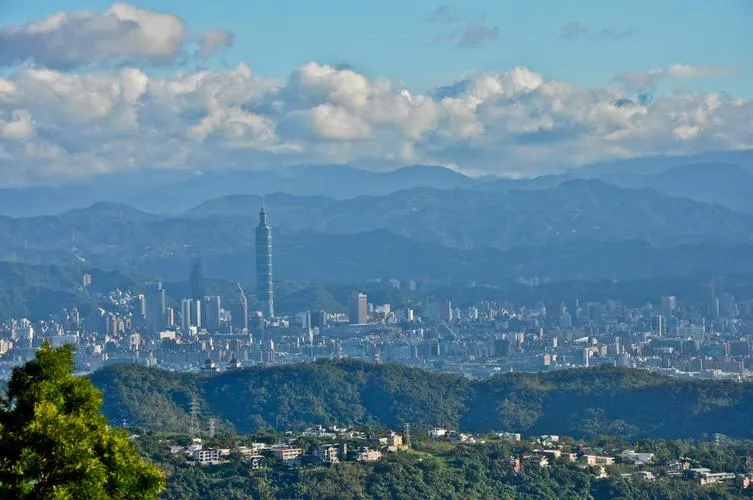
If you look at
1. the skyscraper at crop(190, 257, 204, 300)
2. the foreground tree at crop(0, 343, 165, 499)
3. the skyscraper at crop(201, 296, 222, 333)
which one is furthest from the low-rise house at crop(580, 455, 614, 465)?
the skyscraper at crop(190, 257, 204, 300)

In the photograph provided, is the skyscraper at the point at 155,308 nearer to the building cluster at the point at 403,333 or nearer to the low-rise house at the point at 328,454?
the building cluster at the point at 403,333

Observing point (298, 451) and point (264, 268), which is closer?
point (298, 451)

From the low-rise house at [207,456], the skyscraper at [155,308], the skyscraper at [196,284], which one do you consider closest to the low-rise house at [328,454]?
the low-rise house at [207,456]

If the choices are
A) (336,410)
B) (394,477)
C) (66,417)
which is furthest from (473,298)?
(66,417)

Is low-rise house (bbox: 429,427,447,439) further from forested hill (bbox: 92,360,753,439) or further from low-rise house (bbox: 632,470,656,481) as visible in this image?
low-rise house (bbox: 632,470,656,481)

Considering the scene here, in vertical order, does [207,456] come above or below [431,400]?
above

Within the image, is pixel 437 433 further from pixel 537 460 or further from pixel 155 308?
pixel 155 308

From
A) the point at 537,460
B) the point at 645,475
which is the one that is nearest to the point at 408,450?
the point at 537,460
